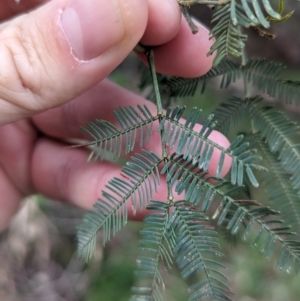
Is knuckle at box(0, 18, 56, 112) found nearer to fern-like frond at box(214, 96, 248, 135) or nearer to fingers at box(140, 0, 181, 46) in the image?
fingers at box(140, 0, 181, 46)

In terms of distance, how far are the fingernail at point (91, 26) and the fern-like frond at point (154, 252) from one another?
35cm

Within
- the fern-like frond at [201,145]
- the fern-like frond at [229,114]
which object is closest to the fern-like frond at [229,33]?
the fern-like frond at [201,145]

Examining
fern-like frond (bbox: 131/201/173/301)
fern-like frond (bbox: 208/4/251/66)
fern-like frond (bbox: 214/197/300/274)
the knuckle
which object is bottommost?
fern-like frond (bbox: 131/201/173/301)

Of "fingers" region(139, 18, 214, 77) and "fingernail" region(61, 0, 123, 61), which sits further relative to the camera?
"fingers" region(139, 18, 214, 77)

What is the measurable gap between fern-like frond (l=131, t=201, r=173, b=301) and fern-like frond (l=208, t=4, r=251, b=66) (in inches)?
12.4

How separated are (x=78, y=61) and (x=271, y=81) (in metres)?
0.51

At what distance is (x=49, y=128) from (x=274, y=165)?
37.5 inches

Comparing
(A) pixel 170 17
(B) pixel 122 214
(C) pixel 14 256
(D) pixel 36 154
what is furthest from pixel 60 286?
(A) pixel 170 17

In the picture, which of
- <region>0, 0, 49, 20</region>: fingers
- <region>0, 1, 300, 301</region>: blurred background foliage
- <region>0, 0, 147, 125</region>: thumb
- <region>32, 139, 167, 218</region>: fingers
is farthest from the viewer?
<region>0, 1, 300, 301</region>: blurred background foliage

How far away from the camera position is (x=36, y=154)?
→ 151 cm

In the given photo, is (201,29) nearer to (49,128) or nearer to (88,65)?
(88,65)

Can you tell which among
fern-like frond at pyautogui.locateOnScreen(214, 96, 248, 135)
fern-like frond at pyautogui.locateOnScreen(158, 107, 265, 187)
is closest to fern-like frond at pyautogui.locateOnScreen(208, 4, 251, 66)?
fern-like frond at pyautogui.locateOnScreen(158, 107, 265, 187)

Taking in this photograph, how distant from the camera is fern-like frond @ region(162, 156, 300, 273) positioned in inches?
25.0

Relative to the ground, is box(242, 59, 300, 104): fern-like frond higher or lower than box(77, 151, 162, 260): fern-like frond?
higher
